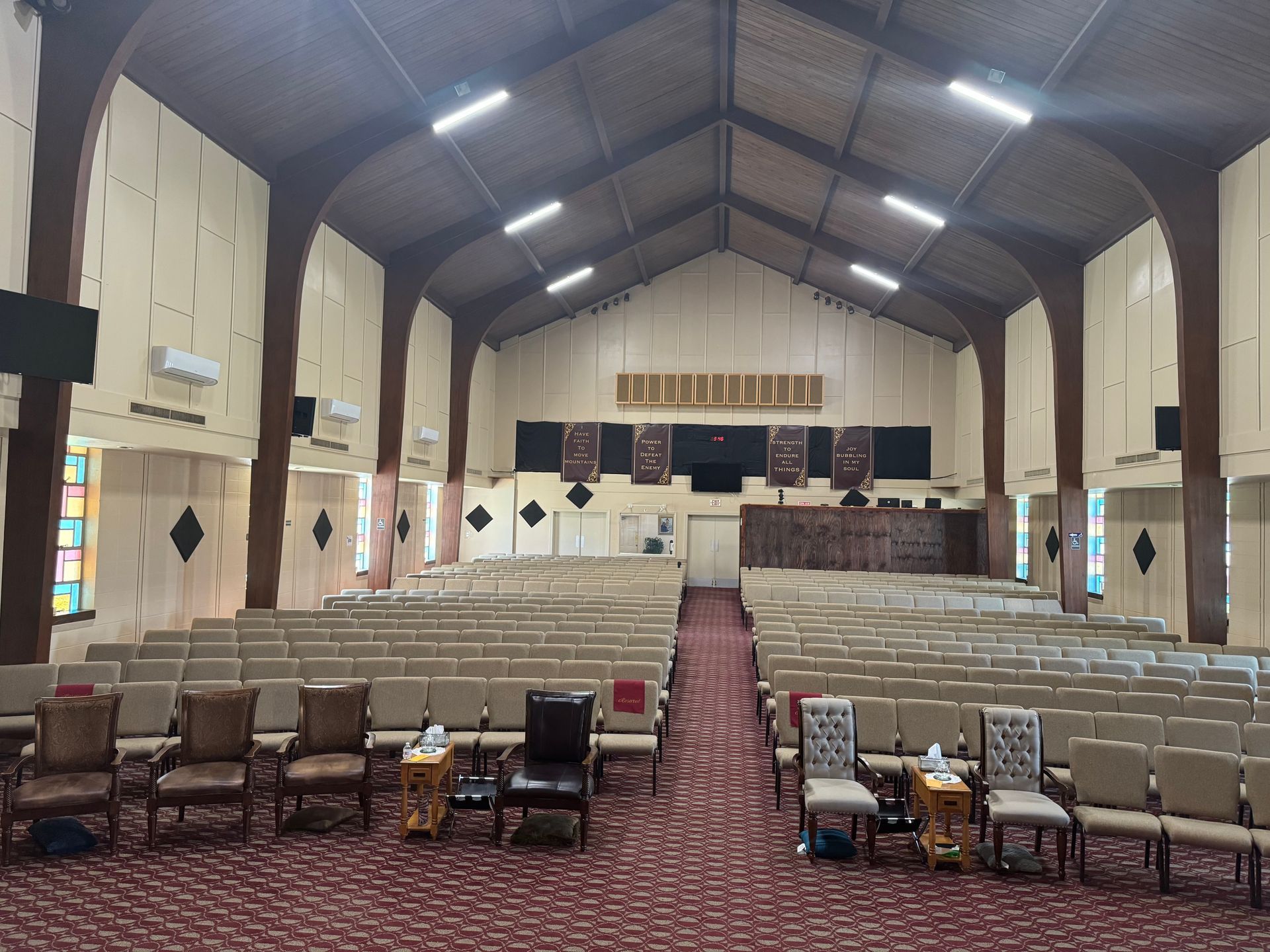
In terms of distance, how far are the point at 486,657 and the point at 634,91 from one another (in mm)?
10977

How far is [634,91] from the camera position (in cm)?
1527

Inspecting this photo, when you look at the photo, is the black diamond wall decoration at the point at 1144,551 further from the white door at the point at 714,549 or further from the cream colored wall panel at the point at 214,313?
the cream colored wall panel at the point at 214,313

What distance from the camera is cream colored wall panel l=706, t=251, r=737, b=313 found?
2653 cm

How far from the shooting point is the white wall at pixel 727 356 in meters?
25.9

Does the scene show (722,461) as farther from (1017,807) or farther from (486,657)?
(1017,807)

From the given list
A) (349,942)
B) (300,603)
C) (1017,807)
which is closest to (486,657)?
(349,942)

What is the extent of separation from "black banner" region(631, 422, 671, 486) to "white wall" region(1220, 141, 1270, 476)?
16822 mm

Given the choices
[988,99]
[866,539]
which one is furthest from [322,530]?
[988,99]

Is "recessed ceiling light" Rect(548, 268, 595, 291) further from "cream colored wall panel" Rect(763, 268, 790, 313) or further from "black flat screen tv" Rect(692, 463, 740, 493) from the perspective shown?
"black flat screen tv" Rect(692, 463, 740, 493)

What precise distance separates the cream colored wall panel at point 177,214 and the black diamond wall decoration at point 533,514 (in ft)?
53.1

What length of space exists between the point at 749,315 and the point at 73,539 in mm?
19853

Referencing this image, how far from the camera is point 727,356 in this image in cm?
2648

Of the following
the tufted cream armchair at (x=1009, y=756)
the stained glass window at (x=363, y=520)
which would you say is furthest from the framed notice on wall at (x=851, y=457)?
the tufted cream armchair at (x=1009, y=756)

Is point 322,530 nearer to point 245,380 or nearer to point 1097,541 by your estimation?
point 245,380
